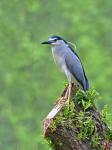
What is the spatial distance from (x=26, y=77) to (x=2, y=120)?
5.14 ft

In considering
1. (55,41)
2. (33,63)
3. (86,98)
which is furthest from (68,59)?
(33,63)

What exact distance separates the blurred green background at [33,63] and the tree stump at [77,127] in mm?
11978

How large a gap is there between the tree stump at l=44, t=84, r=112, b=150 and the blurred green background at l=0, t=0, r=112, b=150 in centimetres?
1198

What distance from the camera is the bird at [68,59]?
7387 mm

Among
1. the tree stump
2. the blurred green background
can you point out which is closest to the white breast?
the tree stump

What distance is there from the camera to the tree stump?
6.20 metres

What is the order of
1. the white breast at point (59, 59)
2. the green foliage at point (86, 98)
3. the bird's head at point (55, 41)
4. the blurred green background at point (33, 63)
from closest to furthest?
the green foliage at point (86, 98) → the bird's head at point (55, 41) → the white breast at point (59, 59) → the blurred green background at point (33, 63)

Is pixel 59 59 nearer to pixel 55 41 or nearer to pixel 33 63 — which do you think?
pixel 55 41

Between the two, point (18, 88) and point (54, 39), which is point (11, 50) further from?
point (54, 39)

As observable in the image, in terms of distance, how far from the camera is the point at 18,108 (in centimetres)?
2100

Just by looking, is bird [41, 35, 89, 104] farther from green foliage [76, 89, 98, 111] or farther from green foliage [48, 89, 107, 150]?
green foliage [48, 89, 107, 150]

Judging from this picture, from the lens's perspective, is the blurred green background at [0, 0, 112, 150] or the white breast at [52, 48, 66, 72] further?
the blurred green background at [0, 0, 112, 150]

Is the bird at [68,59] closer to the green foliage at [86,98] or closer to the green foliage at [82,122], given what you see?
the green foliage at [86,98]

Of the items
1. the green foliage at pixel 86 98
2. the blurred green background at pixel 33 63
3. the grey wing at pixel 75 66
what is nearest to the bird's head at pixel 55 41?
the grey wing at pixel 75 66
